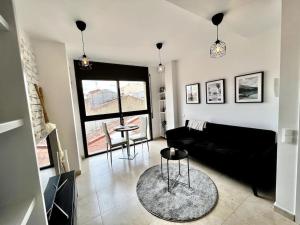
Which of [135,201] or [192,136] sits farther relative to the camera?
[192,136]

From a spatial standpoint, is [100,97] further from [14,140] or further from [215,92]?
[14,140]

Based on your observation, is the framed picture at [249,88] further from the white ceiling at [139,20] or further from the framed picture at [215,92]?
the white ceiling at [139,20]

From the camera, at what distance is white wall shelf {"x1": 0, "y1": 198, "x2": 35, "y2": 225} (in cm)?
61

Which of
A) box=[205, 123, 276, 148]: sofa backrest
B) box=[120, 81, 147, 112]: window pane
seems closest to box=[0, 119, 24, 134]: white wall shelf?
box=[205, 123, 276, 148]: sofa backrest

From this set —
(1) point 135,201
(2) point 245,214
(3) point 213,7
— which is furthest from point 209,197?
(3) point 213,7

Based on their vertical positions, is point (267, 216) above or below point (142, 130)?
below

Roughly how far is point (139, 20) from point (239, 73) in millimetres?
2286

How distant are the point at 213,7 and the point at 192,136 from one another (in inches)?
111

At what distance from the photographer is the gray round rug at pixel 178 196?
191cm

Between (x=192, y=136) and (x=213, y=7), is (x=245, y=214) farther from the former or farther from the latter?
(x=213, y=7)

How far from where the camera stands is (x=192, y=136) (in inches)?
150

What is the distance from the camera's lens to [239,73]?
10.0 ft

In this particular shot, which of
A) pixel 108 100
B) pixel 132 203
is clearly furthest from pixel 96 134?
pixel 132 203

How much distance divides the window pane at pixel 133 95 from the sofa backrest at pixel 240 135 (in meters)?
2.31
